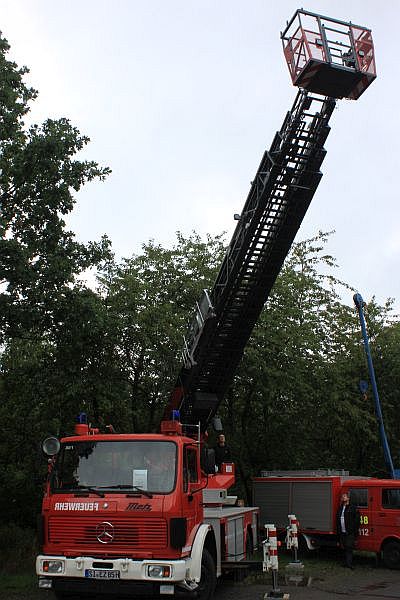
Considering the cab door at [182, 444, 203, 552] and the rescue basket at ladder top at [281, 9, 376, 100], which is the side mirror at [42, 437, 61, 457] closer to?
the cab door at [182, 444, 203, 552]

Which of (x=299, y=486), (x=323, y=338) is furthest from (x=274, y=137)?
(x=323, y=338)

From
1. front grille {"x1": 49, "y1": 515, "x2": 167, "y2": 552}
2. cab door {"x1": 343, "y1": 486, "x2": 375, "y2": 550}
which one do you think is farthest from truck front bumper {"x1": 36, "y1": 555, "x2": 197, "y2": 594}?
cab door {"x1": 343, "y1": 486, "x2": 375, "y2": 550}

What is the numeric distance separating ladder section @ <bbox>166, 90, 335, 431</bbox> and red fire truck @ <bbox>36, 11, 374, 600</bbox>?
2cm

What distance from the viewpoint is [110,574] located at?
8.24 meters

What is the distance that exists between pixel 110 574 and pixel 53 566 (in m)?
0.83

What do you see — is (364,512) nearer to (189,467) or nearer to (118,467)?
(189,467)

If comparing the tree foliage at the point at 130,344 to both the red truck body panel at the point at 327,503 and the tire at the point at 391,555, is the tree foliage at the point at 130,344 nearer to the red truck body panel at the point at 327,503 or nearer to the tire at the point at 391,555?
the red truck body panel at the point at 327,503

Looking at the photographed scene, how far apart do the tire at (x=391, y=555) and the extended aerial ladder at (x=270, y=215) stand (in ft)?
16.0

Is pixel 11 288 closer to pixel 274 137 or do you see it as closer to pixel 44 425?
pixel 44 425

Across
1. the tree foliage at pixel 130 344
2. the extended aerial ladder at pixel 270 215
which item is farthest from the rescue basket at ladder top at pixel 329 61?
the tree foliage at pixel 130 344

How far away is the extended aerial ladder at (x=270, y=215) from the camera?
1009 centimetres

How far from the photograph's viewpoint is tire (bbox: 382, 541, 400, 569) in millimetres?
13812

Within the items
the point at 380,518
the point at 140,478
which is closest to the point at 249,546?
the point at 380,518

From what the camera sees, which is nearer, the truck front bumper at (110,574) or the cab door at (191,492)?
the truck front bumper at (110,574)
